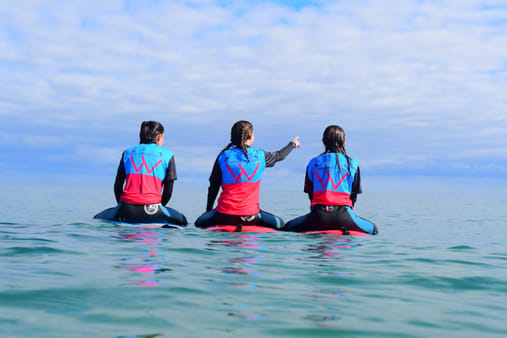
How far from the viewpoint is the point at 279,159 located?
34.2ft

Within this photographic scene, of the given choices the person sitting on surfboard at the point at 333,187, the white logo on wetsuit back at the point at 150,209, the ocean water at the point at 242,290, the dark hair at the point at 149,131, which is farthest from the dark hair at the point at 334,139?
the white logo on wetsuit back at the point at 150,209

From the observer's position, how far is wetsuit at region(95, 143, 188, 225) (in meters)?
10.4

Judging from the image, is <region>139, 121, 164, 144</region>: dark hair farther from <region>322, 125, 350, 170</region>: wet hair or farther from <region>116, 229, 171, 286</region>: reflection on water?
<region>322, 125, 350, 170</region>: wet hair

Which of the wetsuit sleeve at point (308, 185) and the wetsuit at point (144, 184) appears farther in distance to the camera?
the wetsuit at point (144, 184)

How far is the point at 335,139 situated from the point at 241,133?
1.82m

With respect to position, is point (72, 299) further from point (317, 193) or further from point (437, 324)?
point (317, 193)

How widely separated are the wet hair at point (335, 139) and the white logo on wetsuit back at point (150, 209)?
3.71m

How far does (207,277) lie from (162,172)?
555 cm

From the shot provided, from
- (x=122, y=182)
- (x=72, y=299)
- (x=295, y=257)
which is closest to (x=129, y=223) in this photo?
(x=122, y=182)

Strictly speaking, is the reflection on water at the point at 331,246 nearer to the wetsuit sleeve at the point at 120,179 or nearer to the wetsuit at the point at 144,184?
the wetsuit at the point at 144,184

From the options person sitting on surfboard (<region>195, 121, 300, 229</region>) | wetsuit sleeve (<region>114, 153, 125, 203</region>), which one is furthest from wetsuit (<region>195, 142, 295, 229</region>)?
wetsuit sleeve (<region>114, 153, 125, 203</region>)

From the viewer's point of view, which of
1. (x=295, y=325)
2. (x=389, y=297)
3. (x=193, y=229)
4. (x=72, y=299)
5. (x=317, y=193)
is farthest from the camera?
(x=193, y=229)

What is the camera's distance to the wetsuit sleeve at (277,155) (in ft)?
33.7

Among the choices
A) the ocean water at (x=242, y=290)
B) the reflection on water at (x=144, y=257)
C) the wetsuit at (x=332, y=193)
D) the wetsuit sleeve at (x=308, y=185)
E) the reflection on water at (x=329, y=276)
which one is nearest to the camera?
the ocean water at (x=242, y=290)
